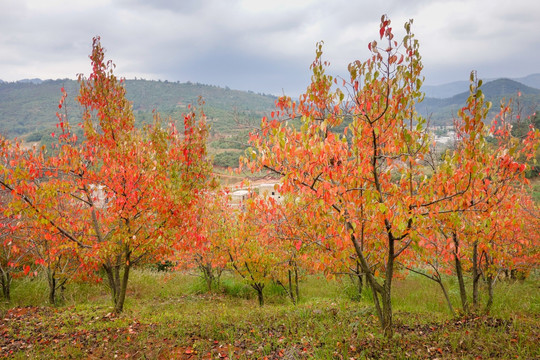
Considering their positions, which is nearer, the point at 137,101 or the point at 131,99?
the point at 137,101

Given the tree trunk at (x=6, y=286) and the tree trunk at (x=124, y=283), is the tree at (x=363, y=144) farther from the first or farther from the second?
the tree trunk at (x=6, y=286)

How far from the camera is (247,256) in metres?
11.4

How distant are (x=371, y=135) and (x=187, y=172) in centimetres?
449

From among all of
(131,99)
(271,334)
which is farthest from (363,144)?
(131,99)

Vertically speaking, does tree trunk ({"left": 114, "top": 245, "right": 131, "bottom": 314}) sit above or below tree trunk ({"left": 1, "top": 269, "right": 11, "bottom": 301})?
above

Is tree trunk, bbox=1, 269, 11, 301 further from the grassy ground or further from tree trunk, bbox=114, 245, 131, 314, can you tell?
tree trunk, bbox=114, 245, 131, 314

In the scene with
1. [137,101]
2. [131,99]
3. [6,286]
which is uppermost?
[131,99]

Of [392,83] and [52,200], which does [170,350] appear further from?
[392,83]

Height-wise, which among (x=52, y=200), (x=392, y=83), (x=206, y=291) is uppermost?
(x=392, y=83)

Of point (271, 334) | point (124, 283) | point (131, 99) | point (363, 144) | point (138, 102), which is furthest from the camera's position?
point (131, 99)

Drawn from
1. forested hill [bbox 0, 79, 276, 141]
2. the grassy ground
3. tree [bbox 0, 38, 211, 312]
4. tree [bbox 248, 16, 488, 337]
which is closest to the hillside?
forested hill [bbox 0, 79, 276, 141]

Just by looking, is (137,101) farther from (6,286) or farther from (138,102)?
(6,286)

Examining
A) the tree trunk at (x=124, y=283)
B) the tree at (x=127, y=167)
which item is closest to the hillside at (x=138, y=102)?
the tree at (x=127, y=167)

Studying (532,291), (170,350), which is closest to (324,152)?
(170,350)
